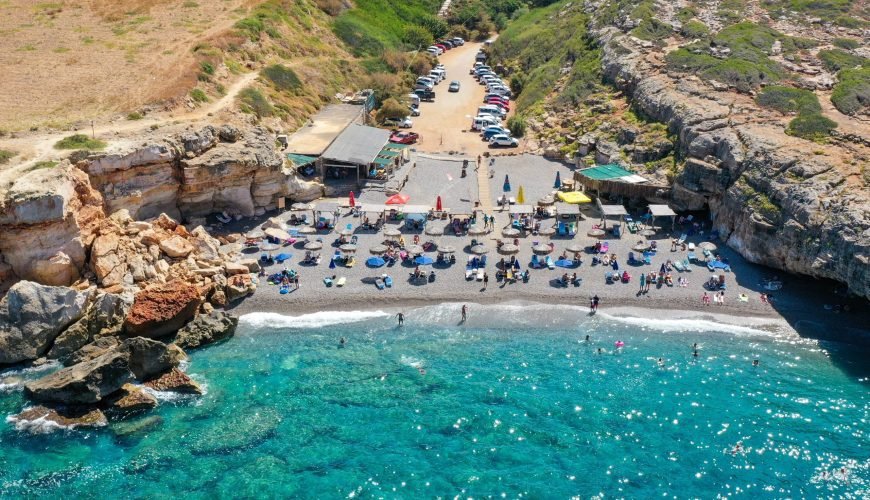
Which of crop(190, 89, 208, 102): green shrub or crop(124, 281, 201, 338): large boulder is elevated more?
crop(190, 89, 208, 102): green shrub

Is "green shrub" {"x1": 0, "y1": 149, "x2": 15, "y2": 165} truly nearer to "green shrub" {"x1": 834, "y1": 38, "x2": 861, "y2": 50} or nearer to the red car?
the red car

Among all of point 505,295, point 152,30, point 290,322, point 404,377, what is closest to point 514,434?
point 404,377

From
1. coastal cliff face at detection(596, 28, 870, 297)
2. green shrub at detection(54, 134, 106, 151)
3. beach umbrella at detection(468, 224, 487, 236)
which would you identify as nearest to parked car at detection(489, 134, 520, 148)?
coastal cliff face at detection(596, 28, 870, 297)

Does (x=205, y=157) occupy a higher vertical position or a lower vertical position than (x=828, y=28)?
lower

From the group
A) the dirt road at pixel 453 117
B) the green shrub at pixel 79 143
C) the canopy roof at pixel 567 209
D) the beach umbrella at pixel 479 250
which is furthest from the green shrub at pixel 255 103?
the canopy roof at pixel 567 209

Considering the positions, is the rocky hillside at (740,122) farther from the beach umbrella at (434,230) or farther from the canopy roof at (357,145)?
the beach umbrella at (434,230)

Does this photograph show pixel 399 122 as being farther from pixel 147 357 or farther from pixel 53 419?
pixel 53 419

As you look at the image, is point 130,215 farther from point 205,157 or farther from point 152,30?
point 152,30
